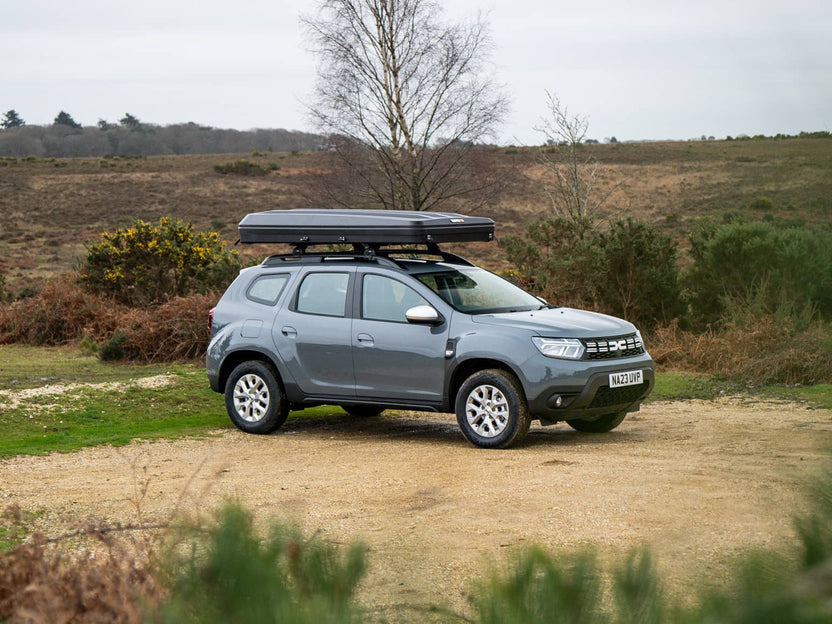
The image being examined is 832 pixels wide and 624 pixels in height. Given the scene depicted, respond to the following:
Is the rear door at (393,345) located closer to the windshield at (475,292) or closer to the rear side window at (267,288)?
the windshield at (475,292)

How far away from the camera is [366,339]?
10500 millimetres

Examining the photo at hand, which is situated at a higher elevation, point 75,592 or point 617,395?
point 75,592

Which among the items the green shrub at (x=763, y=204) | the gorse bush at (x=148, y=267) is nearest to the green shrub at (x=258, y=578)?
the gorse bush at (x=148, y=267)

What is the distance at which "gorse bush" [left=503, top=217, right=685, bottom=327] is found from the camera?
18.1m

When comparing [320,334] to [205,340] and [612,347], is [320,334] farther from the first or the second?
[205,340]

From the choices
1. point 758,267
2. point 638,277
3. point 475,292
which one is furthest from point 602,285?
point 475,292

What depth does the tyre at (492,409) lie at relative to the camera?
9625mm

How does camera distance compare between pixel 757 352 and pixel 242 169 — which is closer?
pixel 757 352

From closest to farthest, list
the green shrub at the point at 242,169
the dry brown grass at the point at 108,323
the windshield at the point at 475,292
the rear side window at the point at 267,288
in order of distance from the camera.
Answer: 1. the windshield at the point at 475,292
2. the rear side window at the point at 267,288
3. the dry brown grass at the point at 108,323
4. the green shrub at the point at 242,169

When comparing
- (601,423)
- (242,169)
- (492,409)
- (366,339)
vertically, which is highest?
(242,169)

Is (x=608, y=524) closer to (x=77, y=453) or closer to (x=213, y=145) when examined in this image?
(x=77, y=453)

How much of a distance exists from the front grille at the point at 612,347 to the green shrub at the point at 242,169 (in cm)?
6750

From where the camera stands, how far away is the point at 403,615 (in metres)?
2.10

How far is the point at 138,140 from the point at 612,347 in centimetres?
10590
